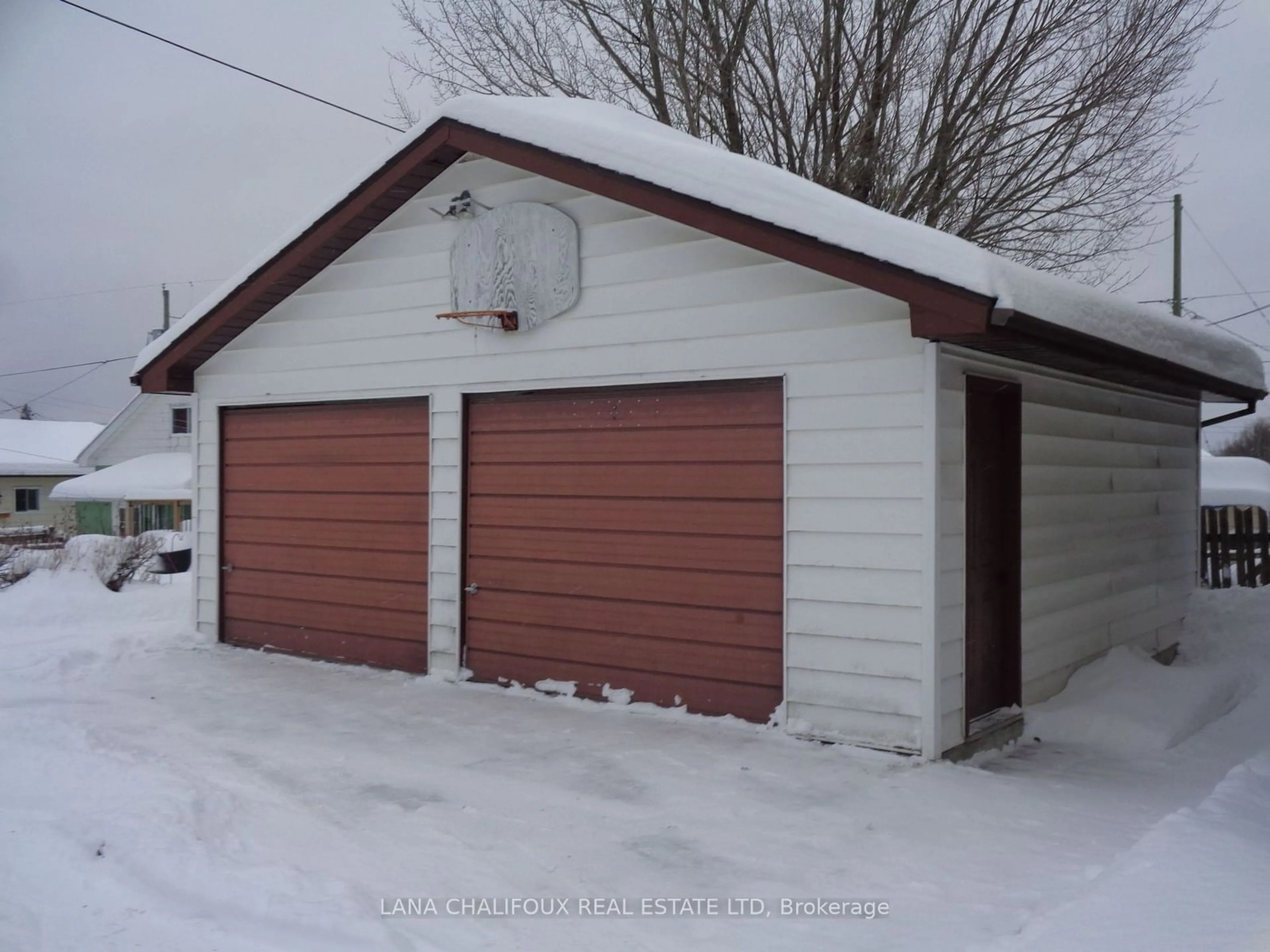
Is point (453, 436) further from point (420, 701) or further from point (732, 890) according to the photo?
point (732, 890)

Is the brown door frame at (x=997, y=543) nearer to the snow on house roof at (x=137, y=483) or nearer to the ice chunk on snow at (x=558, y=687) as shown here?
the ice chunk on snow at (x=558, y=687)

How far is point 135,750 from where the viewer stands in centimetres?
612

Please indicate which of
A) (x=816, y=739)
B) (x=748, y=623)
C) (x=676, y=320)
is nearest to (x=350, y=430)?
(x=676, y=320)

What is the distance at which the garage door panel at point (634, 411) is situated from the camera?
6.76m

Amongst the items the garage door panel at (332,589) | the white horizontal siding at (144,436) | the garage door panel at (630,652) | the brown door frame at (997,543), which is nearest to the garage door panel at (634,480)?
the garage door panel at (630,652)

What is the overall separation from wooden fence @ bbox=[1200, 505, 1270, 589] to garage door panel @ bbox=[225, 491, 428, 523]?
422 inches

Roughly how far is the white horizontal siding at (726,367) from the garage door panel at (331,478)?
0.38m

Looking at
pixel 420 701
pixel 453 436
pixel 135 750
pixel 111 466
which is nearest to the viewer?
pixel 135 750

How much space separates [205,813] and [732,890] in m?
2.58

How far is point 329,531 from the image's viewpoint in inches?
364

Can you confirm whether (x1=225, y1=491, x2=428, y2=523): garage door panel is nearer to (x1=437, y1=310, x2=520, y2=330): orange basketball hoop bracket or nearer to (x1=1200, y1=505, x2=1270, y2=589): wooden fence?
(x1=437, y1=310, x2=520, y2=330): orange basketball hoop bracket

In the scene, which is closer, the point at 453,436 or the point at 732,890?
the point at 732,890

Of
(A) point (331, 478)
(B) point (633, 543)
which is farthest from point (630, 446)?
(A) point (331, 478)

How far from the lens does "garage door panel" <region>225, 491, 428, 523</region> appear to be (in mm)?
8633
